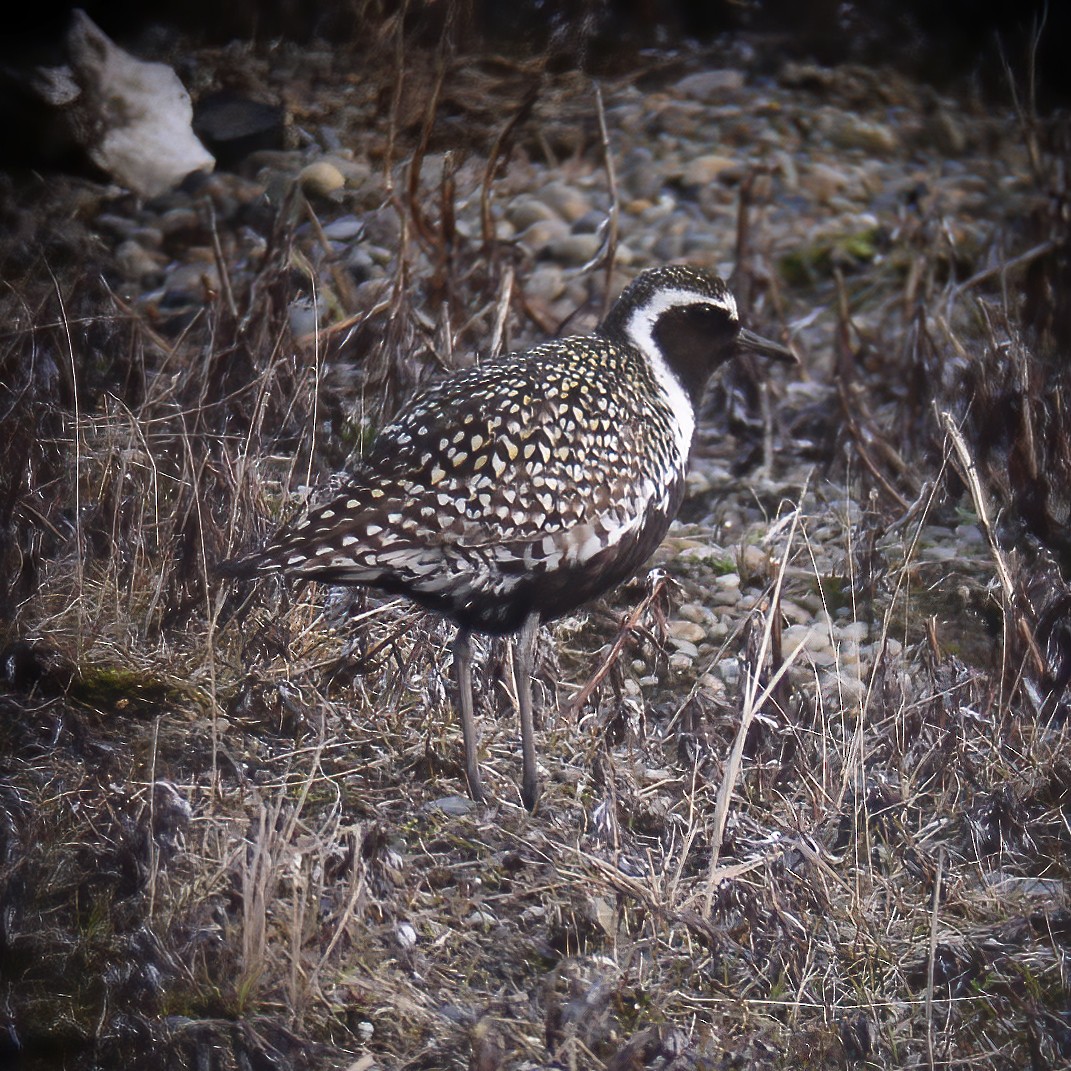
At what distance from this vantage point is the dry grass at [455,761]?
188 centimetres

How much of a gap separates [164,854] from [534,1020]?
63 centimetres

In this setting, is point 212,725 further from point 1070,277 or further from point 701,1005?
point 1070,277

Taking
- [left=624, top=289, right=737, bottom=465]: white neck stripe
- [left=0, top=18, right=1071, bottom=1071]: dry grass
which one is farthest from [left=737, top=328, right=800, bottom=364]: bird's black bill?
[left=0, top=18, right=1071, bottom=1071]: dry grass

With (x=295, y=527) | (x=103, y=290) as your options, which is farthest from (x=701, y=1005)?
(x=103, y=290)

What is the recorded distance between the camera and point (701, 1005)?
1916 mm

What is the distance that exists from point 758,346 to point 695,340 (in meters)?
0.17

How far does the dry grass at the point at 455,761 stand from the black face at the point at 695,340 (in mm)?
284

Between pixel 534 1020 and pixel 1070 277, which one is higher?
pixel 1070 277

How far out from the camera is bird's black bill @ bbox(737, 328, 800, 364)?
2.90 meters

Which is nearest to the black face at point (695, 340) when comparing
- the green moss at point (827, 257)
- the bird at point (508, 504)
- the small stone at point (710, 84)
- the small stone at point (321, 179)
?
the bird at point (508, 504)

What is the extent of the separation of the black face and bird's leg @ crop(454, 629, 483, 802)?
81cm

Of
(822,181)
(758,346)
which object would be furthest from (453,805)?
(822,181)

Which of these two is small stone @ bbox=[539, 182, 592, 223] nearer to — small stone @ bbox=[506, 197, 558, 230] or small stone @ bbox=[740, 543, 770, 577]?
small stone @ bbox=[506, 197, 558, 230]

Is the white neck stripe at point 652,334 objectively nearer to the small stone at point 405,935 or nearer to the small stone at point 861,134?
the small stone at point 861,134
